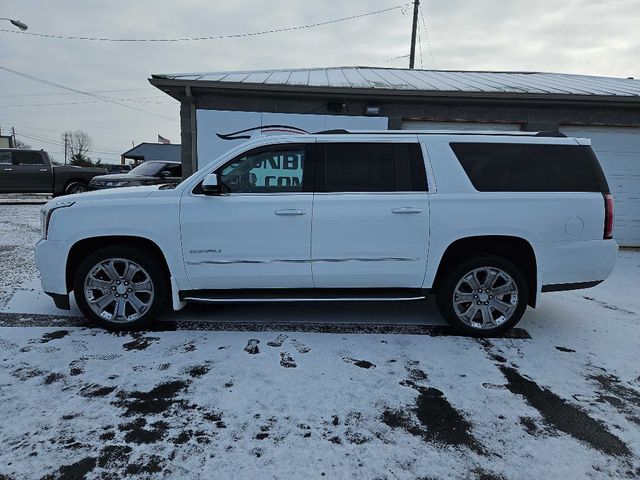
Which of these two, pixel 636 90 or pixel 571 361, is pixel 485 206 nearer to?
pixel 571 361

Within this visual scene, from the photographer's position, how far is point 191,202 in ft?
12.9

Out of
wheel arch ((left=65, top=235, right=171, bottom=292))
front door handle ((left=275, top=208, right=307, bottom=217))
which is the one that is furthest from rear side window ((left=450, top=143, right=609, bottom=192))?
wheel arch ((left=65, top=235, right=171, bottom=292))

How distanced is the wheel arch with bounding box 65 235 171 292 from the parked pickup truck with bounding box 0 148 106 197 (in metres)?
13.0

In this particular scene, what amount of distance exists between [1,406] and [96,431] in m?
0.77

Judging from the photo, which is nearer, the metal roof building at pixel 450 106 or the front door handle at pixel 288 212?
the front door handle at pixel 288 212

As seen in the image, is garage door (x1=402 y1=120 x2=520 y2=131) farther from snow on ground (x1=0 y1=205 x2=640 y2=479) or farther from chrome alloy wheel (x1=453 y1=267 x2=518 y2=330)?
chrome alloy wheel (x1=453 y1=267 x2=518 y2=330)

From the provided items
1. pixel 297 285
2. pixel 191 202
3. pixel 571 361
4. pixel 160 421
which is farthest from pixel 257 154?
pixel 571 361

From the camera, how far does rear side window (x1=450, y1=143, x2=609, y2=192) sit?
4.00m

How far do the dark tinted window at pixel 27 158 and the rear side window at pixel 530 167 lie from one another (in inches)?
651

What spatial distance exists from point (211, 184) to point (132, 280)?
121cm

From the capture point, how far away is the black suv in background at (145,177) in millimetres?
11312

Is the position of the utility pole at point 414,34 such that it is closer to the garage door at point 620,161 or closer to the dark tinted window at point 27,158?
the garage door at point 620,161

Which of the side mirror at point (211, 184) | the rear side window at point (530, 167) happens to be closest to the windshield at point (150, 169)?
the side mirror at point (211, 184)

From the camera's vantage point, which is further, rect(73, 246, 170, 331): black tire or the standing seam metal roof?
the standing seam metal roof
